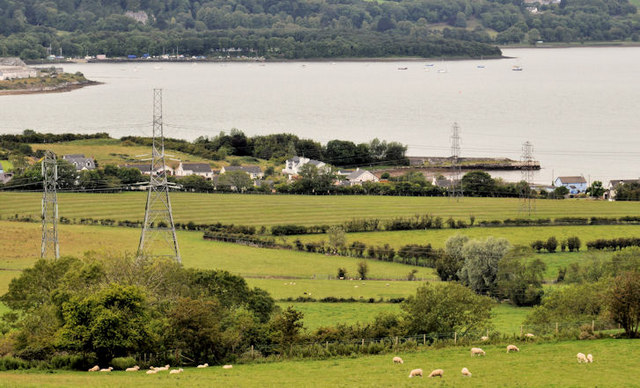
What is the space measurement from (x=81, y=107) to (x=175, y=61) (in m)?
82.6

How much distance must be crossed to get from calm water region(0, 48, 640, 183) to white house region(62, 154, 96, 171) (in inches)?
966

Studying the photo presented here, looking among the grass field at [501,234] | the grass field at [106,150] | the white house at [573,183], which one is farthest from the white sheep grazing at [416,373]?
the grass field at [106,150]

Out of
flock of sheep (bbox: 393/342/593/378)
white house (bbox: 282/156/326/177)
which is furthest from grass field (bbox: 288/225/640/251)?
white house (bbox: 282/156/326/177)

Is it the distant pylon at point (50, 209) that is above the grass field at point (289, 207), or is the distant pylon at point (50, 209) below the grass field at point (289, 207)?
above

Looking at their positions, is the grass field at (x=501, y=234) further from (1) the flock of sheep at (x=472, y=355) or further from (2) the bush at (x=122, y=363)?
(2) the bush at (x=122, y=363)

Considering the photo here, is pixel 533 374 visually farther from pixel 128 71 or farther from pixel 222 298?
pixel 128 71

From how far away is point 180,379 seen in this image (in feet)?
58.6

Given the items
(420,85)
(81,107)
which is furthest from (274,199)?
(420,85)

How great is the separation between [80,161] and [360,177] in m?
18.2

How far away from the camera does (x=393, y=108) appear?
11300cm

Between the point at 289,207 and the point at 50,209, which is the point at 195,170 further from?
the point at 50,209

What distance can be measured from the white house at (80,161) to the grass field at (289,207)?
7527 mm

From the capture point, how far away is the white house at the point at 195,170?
58000 mm

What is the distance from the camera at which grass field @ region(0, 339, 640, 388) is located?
16797mm
